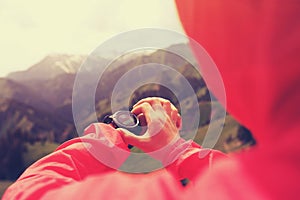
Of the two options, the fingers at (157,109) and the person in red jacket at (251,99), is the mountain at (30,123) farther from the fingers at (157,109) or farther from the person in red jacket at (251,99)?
the person in red jacket at (251,99)

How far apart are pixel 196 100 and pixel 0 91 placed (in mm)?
3356

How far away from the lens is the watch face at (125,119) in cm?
38

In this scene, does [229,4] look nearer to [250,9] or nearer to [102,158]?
[250,9]

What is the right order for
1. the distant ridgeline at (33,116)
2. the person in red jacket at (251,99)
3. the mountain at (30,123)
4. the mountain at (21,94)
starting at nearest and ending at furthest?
the person in red jacket at (251,99) < the distant ridgeline at (33,116) < the mountain at (30,123) < the mountain at (21,94)

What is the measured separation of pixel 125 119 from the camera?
15.0 inches

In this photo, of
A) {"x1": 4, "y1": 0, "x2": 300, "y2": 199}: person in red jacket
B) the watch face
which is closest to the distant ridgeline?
the watch face

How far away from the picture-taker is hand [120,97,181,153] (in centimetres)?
35

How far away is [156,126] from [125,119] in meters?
0.04

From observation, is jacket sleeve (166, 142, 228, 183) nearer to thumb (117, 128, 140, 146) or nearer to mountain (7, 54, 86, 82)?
thumb (117, 128, 140, 146)

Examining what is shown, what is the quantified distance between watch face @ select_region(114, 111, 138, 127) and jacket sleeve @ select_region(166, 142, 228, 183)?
0.16 ft

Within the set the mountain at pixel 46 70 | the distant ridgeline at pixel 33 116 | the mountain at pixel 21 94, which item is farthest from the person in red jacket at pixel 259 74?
the mountain at pixel 46 70

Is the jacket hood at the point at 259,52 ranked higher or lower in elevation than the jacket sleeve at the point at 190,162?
higher

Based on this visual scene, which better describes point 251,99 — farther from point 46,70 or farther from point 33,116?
point 46,70

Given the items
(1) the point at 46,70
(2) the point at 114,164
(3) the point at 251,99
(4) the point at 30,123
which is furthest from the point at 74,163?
(1) the point at 46,70
